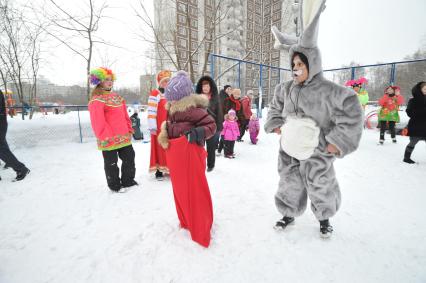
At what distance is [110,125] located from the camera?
10.2ft

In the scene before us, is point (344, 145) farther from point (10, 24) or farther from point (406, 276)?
point (10, 24)

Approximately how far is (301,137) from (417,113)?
13.7ft

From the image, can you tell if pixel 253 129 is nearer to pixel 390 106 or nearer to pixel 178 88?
pixel 390 106

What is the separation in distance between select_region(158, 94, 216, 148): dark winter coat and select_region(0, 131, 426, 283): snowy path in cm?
106

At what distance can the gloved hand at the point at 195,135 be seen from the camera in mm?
1877

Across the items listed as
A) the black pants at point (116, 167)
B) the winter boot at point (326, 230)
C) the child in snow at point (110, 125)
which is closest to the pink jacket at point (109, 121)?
the child in snow at point (110, 125)

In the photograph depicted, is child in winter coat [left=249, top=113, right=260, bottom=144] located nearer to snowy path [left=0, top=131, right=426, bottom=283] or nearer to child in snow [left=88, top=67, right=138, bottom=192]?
snowy path [left=0, top=131, right=426, bottom=283]

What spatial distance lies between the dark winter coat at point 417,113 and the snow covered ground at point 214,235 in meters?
0.95

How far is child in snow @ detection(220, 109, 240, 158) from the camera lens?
5172 mm

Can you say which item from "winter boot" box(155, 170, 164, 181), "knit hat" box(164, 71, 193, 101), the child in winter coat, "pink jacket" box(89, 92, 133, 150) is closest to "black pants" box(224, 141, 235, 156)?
the child in winter coat

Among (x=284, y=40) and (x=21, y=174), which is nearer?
(x=284, y=40)

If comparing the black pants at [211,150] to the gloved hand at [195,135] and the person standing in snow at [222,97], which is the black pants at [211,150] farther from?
the gloved hand at [195,135]

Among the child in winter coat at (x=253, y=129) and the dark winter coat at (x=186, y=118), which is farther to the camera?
the child in winter coat at (x=253, y=129)

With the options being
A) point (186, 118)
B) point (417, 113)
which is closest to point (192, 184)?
point (186, 118)
